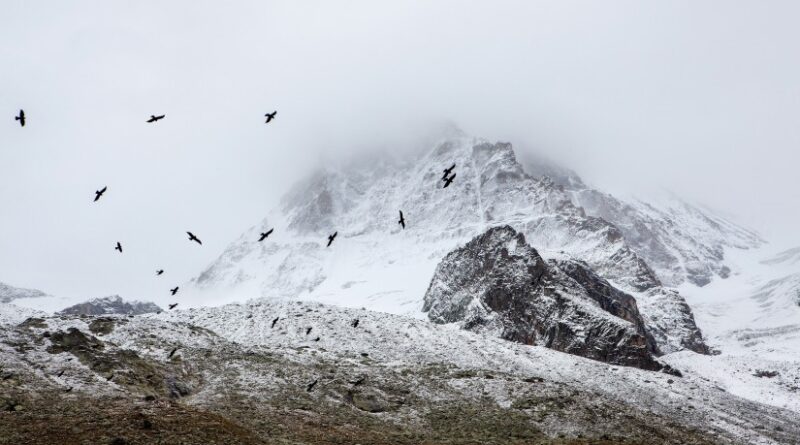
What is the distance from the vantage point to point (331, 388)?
146 feet

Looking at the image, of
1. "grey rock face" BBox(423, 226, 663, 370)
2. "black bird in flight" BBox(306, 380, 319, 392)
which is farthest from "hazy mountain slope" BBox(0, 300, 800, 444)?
"grey rock face" BBox(423, 226, 663, 370)

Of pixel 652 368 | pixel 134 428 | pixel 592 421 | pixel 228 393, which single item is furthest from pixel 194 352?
pixel 652 368

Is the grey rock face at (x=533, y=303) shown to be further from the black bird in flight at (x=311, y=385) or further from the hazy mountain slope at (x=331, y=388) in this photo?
the black bird in flight at (x=311, y=385)

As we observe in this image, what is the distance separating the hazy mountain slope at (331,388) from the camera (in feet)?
107

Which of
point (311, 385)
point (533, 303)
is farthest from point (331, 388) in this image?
point (533, 303)

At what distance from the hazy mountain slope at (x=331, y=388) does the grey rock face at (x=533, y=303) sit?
42.0 meters

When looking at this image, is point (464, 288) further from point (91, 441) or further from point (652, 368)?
point (91, 441)

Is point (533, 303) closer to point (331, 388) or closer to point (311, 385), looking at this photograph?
point (331, 388)

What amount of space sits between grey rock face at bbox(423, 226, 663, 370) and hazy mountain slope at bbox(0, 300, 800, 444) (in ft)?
138

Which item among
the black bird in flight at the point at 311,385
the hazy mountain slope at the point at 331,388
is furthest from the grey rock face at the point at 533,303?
the black bird in flight at the point at 311,385

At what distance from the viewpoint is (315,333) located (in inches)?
2362

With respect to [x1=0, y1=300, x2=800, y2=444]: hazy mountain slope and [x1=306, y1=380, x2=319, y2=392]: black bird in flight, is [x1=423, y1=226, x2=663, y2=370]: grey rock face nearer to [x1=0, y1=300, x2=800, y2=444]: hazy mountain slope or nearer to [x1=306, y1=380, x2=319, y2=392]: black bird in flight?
[x1=0, y1=300, x2=800, y2=444]: hazy mountain slope

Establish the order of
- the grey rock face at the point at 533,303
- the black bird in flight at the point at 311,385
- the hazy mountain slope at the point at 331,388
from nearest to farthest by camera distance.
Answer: the hazy mountain slope at the point at 331,388 → the black bird in flight at the point at 311,385 → the grey rock face at the point at 533,303

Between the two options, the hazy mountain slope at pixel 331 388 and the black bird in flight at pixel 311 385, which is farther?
the black bird in flight at pixel 311 385
